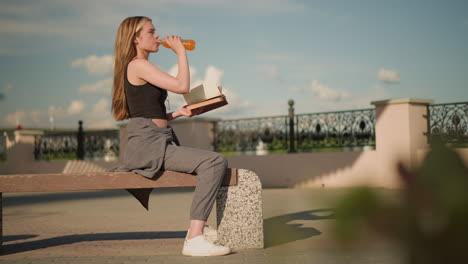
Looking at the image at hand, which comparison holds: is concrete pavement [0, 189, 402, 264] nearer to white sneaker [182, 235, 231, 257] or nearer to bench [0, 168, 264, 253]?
white sneaker [182, 235, 231, 257]

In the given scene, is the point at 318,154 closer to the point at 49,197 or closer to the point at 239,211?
the point at 49,197

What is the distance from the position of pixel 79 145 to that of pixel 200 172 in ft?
66.5

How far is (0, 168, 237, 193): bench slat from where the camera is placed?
476 centimetres

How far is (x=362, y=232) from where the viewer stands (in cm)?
72

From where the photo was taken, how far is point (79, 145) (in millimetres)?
23875

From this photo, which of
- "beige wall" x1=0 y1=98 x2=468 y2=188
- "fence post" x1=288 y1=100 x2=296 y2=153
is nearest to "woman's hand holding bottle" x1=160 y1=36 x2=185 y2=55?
"beige wall" x1=0 y1=98 x2=468 y2=188

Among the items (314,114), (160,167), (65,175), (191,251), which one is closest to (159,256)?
(191,251)

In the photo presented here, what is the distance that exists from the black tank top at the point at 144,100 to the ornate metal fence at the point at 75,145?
1834cm

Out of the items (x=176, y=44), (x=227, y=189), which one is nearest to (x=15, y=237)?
(x=227, y=189)

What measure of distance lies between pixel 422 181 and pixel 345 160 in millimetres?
15420

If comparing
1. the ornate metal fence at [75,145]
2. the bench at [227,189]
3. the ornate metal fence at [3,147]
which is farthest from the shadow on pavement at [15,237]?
the ornate metal fence at [3,147]

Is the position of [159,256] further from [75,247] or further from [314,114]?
[314,114]

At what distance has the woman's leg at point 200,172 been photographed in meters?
4.56

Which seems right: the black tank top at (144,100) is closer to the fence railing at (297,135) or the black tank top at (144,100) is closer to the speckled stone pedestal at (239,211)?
the speckled stone pedestal at (239,211)
